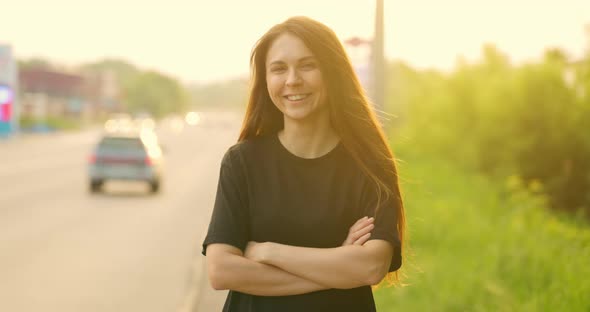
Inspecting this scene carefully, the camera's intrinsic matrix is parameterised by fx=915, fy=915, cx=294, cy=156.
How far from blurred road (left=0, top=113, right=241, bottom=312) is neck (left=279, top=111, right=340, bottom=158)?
124 centimetres

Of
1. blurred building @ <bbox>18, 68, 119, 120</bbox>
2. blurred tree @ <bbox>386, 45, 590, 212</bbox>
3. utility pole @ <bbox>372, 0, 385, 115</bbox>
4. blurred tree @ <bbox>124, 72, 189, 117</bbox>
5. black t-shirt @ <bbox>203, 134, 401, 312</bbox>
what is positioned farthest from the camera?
blurred tree @ <bbox>124, 72, 189, 117</bbox>

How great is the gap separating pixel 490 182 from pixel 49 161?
1986 centimetres

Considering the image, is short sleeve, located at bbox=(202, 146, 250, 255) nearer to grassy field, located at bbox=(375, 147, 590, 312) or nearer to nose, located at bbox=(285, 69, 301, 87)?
nose, located at bbox=(285, 69, 301, 87)

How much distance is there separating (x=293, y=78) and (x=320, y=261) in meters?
0.57

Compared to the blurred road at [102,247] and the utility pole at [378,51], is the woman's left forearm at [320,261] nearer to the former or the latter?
the utility pole at [378,51]

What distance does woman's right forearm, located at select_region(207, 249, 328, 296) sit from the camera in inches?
112

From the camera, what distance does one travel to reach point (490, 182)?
72.6 feet

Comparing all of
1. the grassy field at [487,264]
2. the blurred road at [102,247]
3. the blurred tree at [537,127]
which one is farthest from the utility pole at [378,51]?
the blurred tree at [537,127]

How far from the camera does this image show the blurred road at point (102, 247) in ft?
30.7

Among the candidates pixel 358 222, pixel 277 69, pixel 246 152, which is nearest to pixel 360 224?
pixel 358 222

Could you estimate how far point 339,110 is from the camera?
2.94 meters

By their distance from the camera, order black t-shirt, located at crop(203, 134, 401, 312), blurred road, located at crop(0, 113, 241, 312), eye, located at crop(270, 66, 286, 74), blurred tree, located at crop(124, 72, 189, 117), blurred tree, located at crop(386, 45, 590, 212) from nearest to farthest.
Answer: black t-shirt, located at crop(203, 134, 401, 312), eye, located at crop(270, 66, 286, 74), blurred road, located at crop(0, 113, 241, 312), blurred tree, located at crop(386, 45, 590, 212), blurred tree, located at crop(124, 72, 189, 117)

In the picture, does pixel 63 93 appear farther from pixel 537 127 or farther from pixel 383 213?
pixel 383 213

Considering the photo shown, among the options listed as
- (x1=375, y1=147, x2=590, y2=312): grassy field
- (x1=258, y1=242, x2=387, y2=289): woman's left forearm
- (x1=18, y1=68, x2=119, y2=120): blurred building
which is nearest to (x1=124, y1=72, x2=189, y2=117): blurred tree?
(x1=18, y1=68, x2=119, y2=120): blurred building
